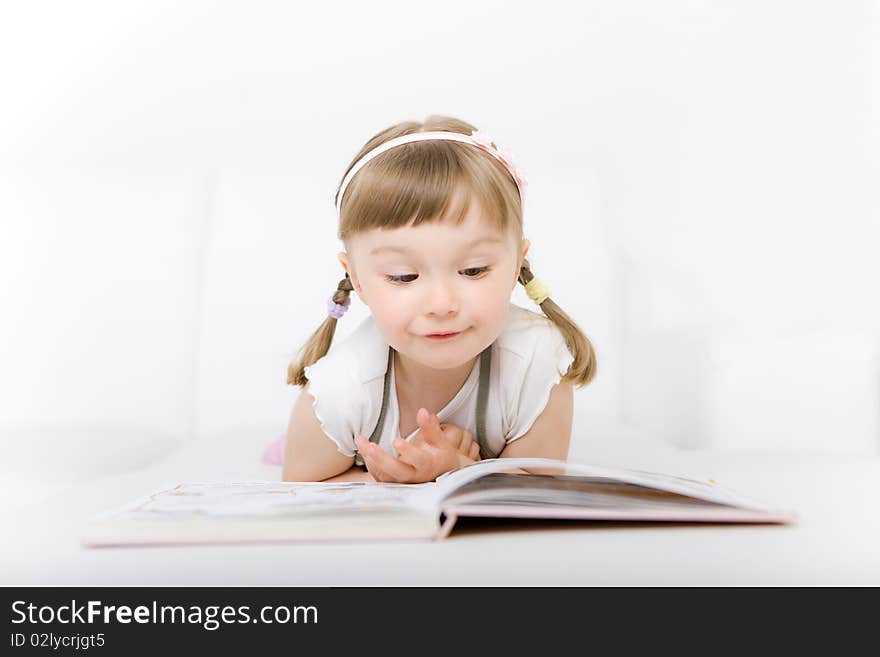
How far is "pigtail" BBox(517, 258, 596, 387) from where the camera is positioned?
1.22 metres

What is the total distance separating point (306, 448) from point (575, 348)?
0.38 meters

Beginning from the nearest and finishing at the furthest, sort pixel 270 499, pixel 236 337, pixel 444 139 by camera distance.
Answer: pixel 270 499 → pixel 444 139 → pixel 236 337

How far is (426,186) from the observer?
1.01m

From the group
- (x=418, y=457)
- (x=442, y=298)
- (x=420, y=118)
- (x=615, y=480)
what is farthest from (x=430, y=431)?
(x=420, y=118)

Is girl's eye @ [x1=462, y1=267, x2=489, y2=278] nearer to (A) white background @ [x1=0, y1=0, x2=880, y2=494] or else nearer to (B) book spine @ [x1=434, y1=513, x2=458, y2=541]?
(B) book spine @ [x1=434, y1=513, x2=458, y2=541]

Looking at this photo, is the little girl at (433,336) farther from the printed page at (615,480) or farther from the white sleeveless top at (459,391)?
the printed page at (615,480)

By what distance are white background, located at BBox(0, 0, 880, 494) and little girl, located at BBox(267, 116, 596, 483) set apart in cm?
39

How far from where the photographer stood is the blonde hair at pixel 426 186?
3.31ft

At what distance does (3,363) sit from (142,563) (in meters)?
1.02

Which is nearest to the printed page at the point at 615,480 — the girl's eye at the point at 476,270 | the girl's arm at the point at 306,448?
the girl's eye at the point at 476,270

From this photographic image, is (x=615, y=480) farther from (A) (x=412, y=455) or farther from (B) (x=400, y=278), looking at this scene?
(B) (x=400, y=278)

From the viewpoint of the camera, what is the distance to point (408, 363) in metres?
1.21
